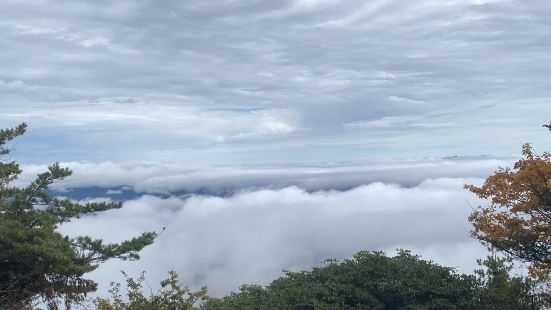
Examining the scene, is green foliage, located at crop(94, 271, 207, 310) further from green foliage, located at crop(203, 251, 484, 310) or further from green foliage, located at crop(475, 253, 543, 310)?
green foliage, located at crop(475, 253, 543, 310)

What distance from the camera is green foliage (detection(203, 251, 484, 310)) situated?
20719mm

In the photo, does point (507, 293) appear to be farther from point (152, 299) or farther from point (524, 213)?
point (152, 299)

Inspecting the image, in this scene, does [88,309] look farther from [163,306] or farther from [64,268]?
[163,306]

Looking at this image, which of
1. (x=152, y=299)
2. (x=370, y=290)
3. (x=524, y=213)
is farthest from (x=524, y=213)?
(x=152, y=299)

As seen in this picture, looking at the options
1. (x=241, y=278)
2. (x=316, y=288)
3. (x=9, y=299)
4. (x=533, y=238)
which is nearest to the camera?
(x=9, y=299)

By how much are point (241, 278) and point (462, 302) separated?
6367 inches

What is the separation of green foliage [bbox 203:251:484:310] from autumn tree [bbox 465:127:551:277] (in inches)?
92.1

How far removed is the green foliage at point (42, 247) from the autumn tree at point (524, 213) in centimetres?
1398

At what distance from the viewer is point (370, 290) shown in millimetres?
22094

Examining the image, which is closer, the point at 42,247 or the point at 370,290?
the point at 42,247

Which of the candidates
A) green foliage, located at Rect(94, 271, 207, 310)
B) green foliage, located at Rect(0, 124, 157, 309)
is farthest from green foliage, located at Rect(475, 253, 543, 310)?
green foliage, located at Rect(0, 124, 157, 309)

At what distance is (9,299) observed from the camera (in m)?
18.5

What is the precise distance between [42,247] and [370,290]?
1202 cm

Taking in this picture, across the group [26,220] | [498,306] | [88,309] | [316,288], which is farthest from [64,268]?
[498,306]
